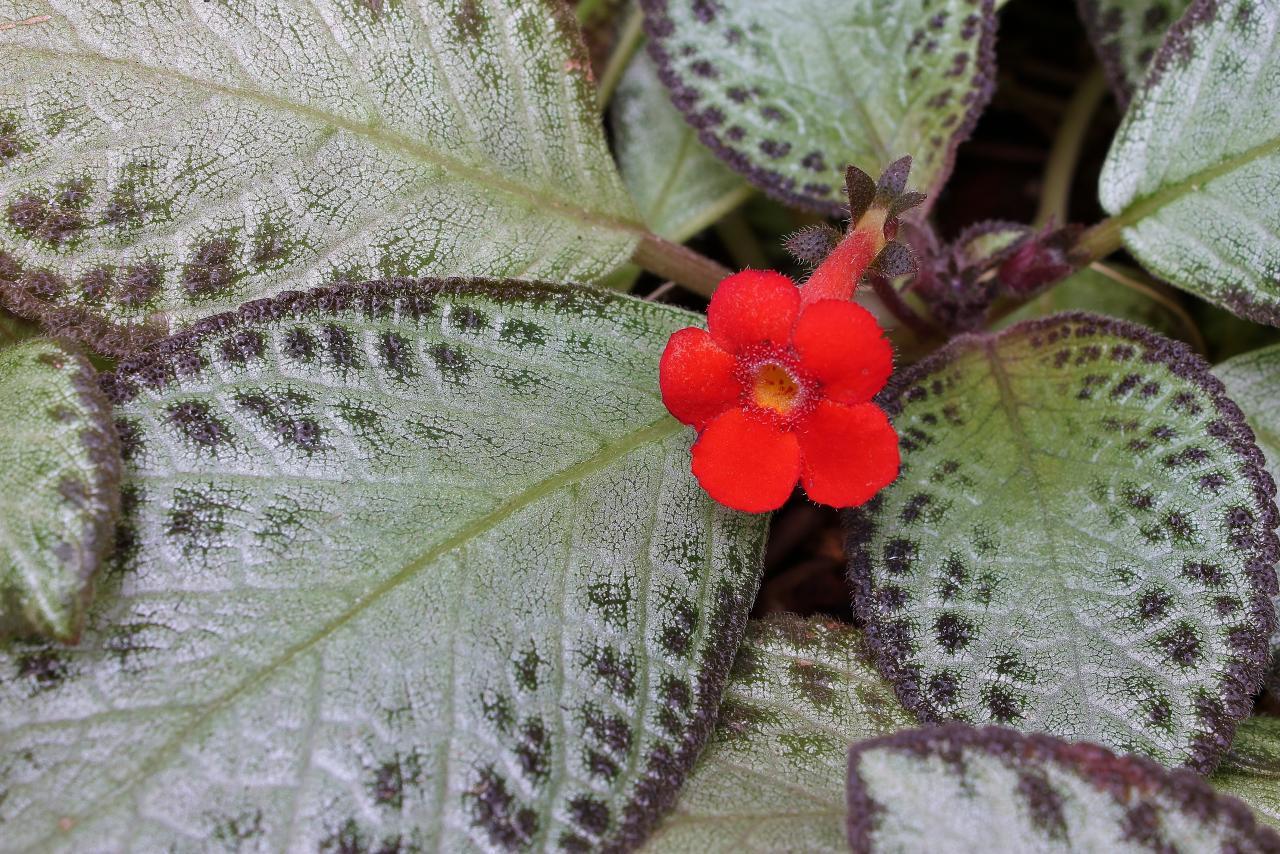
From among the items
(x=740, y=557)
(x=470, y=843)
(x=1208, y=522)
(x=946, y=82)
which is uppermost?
(x=946, y=82)

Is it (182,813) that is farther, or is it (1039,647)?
(1039,647)

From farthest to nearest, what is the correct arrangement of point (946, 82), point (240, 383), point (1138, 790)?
point (946, 82), point (240, 383), point (1138, 790)

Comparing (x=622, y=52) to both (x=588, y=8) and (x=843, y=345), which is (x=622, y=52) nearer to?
(x=588, y=8)

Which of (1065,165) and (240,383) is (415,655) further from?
(1065,165)

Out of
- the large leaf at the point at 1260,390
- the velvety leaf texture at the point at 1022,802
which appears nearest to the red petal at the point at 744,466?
the velvety leaf texture at the point at 1022,802

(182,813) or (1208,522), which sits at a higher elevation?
(1208,522)

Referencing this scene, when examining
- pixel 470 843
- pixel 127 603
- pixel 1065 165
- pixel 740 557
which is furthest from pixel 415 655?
pixel 1065 165

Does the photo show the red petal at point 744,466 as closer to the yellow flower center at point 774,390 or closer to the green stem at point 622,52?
the yellow flower center at point 774,390
